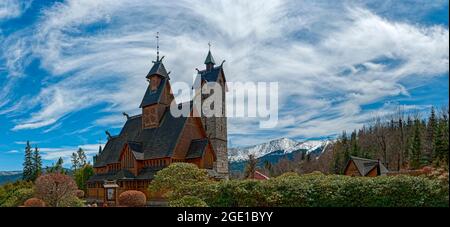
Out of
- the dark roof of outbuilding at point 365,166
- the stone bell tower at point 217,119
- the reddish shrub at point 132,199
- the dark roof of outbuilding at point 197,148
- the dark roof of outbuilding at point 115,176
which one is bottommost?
the reddish shrub at point 132,199

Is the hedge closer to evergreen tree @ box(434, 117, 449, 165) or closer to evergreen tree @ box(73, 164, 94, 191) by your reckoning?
evergreen tree @ box(434, 117, 449, 165)

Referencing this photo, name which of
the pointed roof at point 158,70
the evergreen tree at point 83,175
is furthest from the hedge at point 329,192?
the evergreen tree at point 83,175

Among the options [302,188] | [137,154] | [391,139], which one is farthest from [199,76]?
[302,188]

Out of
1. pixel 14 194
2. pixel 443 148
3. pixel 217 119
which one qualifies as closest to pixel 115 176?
pixel 14 194

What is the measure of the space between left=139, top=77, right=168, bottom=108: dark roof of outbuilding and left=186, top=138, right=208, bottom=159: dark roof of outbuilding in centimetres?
492

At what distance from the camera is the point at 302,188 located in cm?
1140

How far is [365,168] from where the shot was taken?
30.6 meters

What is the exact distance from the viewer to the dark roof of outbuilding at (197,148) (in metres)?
27.1

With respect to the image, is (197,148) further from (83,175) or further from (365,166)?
(365,166)

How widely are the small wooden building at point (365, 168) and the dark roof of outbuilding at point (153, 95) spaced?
644 inches

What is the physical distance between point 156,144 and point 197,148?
3271 millimetres

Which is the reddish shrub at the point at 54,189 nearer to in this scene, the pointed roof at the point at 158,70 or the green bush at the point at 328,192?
the green bush at the point at 328,192

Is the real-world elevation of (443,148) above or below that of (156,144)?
below
